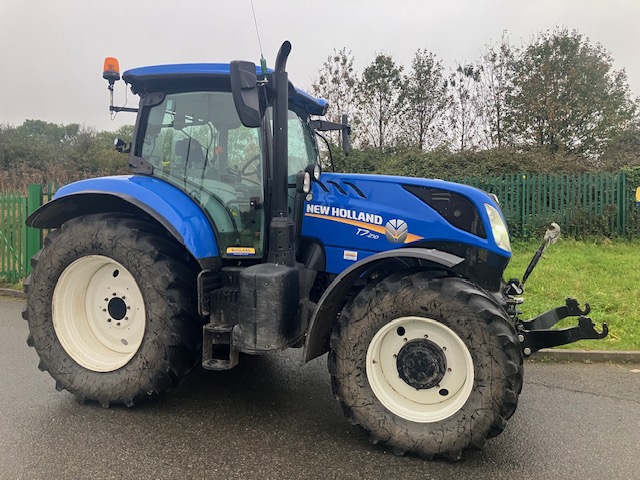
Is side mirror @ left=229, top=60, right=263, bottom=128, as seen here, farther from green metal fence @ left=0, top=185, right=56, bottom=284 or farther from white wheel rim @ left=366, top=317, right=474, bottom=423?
green metal fence @ left=0, top=185, right=56, bottom=284

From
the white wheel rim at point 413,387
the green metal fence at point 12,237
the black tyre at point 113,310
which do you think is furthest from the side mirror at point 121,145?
the green metal fence at point 12,237

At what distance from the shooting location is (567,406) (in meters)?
3.61

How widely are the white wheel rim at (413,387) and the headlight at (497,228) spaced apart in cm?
80

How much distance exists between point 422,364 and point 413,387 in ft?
0.55

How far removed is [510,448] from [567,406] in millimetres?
991

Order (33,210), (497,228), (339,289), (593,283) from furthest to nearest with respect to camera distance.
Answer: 1. (33,210)
2. (593,283)
3. (497,228)
4. (339,289)

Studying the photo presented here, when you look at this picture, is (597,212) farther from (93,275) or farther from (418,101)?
(93,275)

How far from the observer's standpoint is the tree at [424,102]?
54.5ft

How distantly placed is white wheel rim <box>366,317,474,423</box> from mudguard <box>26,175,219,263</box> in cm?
138

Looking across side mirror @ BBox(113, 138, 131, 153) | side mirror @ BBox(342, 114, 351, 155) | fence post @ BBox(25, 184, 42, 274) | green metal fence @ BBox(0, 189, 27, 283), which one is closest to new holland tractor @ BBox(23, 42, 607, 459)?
side mirror @ BBox(113, 138, 131, 153)

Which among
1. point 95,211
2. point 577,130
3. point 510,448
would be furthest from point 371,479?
point 577,130

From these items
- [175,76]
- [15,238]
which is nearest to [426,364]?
[175,76]

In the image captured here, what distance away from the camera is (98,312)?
12.1 ft

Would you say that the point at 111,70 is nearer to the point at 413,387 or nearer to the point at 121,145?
the point at 121,145
